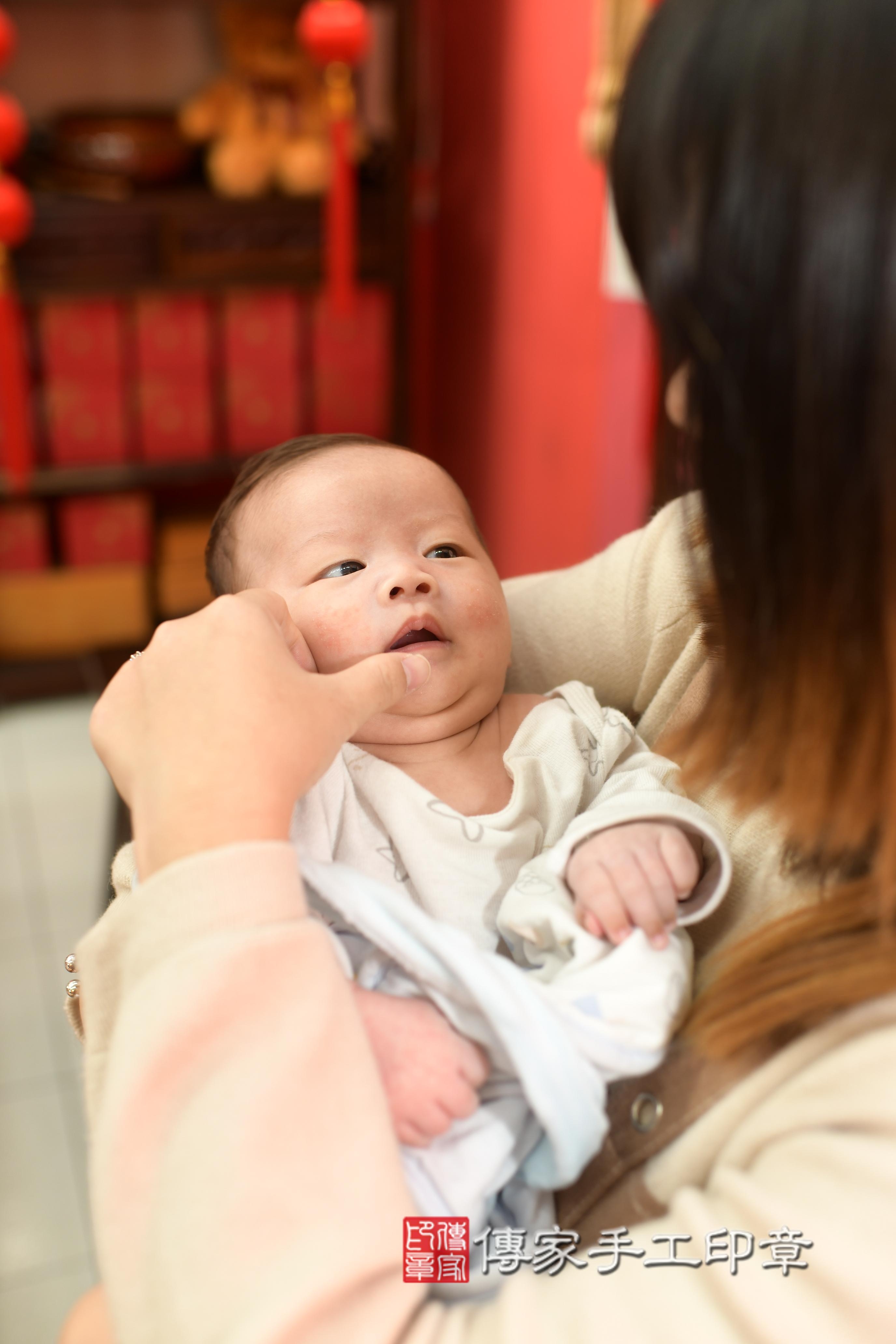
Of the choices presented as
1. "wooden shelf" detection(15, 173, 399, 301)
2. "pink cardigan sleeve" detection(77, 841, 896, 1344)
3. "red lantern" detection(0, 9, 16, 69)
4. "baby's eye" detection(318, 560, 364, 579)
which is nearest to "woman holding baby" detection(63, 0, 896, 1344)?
"pink cardigan sleeve" detection(77, 841, 896, 1344)

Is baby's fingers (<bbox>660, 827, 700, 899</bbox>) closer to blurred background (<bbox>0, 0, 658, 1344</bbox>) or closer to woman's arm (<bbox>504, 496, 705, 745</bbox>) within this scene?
woman's arm (<bbox>504, 496, 705, 745</bbox>)

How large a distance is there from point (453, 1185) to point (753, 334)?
0.45m

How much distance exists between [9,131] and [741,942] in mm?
2113

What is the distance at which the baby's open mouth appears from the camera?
2.74ft

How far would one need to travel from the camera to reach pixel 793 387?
466 mm

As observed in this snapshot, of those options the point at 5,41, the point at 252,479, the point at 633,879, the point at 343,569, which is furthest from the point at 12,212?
the point at 633,879

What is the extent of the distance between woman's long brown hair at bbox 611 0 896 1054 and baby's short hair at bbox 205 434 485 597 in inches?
16.5

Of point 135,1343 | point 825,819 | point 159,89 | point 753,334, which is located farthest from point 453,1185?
point 159,89

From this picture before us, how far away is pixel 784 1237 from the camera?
0.49 metres

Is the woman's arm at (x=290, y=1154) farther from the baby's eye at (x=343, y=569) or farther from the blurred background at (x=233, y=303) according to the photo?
the blurred background at (x=233, y=303)

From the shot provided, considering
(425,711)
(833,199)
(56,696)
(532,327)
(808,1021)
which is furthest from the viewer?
(56,696)

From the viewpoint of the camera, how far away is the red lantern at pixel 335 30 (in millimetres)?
2020

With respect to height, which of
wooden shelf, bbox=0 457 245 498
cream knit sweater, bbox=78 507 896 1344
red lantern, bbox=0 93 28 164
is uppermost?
red lantern, bbox=0 93 28 164

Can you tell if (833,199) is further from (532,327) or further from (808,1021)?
(532,327)
